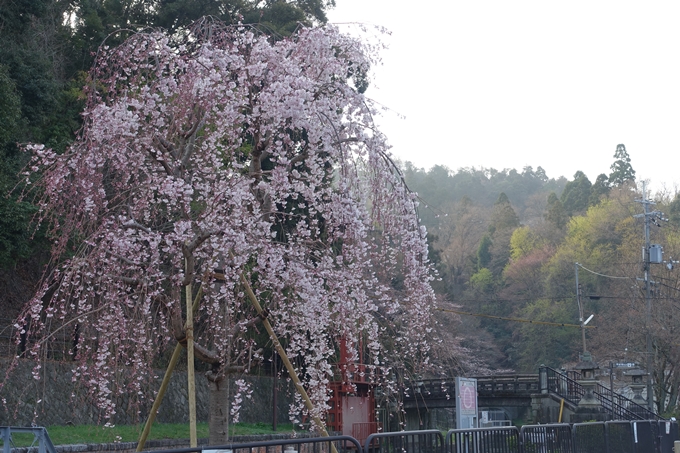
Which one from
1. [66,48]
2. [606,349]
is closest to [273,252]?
[66,48]

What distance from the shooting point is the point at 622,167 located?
57719mm

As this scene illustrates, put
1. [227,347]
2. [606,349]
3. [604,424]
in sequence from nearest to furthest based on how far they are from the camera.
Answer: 1. [227,347]
2. [604,424]
3. [606,349]

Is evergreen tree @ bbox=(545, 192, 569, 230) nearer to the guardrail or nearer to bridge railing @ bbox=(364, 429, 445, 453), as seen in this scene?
the guardrail

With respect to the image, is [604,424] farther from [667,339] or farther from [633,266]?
[633,266]

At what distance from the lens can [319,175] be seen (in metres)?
8.31

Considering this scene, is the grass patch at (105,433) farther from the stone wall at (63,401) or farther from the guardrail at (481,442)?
the guardrail at (481,442)

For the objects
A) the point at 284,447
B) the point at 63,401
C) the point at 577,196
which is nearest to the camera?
the point at 284,447

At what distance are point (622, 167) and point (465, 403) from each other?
163 ft

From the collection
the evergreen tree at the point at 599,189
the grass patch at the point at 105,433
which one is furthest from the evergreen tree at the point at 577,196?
the grass patch at the point at 105,433

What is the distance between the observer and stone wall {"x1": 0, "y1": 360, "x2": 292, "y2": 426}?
1481cm

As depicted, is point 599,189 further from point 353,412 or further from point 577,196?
point 353,412

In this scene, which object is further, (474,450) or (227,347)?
(227,347)

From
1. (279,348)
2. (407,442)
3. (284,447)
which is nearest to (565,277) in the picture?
(279,348)

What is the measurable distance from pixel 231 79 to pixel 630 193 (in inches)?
1904
